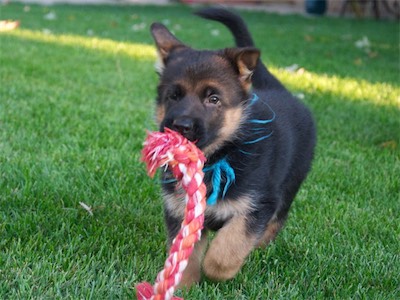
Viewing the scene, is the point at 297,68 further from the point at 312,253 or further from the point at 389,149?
the point at 312,253

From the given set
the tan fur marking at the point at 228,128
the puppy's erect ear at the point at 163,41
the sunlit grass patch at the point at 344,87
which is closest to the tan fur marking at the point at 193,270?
the tan fur marking at the point at 228,128

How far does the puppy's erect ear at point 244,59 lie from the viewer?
2.81 metres

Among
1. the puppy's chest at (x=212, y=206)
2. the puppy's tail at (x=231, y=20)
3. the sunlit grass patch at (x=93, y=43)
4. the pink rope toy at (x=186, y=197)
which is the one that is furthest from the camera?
the sunlit grass patch at (x=93, y=43)

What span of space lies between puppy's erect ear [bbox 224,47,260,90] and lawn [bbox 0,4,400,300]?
620 millimetres

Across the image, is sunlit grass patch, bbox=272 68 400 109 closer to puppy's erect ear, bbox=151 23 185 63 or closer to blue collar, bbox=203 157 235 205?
puppy's erect ear, bbox=151 23 185 63

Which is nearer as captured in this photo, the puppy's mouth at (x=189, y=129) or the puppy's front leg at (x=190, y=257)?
the puppy's mouth at (x=189, y=129)

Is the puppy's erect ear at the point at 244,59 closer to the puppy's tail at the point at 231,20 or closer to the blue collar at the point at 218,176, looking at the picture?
the puppy's tail at the point at 231,20

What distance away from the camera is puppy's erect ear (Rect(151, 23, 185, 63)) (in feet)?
10.0

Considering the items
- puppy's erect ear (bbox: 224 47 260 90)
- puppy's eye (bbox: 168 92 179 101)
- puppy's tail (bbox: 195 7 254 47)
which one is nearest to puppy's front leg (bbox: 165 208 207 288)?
puppy's eye (bbox: 168 92 179 101)

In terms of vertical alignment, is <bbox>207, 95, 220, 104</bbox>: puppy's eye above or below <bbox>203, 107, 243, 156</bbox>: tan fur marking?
above

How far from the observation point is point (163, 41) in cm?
308

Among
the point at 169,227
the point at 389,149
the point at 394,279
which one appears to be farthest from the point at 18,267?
the point at 389,149

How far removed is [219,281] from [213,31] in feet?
32.2

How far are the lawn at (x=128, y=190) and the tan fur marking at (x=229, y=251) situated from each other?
0.23 feet
